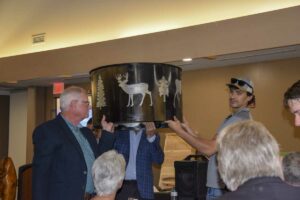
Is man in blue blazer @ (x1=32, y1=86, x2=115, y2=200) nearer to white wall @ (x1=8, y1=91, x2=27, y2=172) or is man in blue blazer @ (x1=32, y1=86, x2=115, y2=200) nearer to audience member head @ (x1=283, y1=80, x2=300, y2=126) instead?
audience member head @ (x1=283, y1=80, x2=300, y2=126)

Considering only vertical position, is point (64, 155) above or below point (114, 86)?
below

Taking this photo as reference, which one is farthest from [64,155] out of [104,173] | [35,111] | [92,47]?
[35,111]

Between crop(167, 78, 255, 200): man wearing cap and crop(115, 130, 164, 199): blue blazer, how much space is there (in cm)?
53

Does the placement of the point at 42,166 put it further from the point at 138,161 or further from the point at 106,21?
the point at 106,21

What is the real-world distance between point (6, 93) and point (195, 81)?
3897mm

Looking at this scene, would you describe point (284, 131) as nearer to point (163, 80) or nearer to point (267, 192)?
point (163, 80)

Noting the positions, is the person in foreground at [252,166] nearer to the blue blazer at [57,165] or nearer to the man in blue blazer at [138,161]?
the blue blazer at [57,165]

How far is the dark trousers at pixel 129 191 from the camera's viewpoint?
132 inches

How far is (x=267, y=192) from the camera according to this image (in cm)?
130

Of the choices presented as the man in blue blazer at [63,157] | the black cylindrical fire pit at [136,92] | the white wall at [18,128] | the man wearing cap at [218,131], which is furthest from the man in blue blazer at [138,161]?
the white wall at [18,128]

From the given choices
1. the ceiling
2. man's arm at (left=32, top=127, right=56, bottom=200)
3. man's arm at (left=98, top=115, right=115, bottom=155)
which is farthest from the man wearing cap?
the ceiling

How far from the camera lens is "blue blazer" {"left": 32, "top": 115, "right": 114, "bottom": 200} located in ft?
8.26

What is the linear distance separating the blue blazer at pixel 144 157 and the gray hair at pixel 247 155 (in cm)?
199

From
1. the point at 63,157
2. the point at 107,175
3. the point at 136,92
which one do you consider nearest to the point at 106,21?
the point at 63,157
